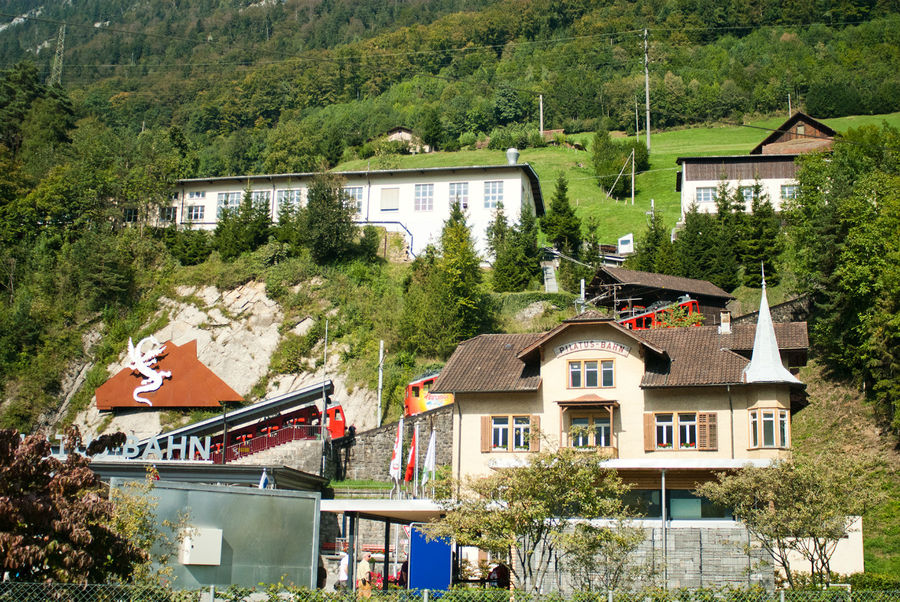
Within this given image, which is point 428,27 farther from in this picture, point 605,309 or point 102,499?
point 102,499

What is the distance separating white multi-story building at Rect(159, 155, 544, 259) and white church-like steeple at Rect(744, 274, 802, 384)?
26.5m

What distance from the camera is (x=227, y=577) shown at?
1752cm

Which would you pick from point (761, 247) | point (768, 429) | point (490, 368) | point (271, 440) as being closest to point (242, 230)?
point (271, 440)

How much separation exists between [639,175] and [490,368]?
54.1m

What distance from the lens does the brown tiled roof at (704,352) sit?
34.2 m

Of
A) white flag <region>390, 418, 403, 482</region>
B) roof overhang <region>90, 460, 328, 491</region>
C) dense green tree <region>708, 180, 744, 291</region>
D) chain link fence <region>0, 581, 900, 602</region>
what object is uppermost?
dense green tree <region>708, 180, 744, 291</region>

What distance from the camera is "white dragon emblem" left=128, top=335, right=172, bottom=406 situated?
52.0 metres

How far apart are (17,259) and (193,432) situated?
2627 centimetres

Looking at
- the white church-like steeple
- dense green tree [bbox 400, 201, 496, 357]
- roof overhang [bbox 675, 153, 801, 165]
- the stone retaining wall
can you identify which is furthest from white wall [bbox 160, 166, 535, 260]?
the white church-like steeple

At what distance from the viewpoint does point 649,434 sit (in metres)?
34.7

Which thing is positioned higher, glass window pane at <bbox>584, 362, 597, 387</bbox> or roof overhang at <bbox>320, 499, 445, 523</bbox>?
glass window pane at <bbox>584, 362, 597, 387</bbox>

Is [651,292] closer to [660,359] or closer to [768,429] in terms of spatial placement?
[660,359]

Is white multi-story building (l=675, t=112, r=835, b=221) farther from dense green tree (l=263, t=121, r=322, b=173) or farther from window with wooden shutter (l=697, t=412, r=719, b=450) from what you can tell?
dense green tree (l=263, t=121, r=322, b=173)

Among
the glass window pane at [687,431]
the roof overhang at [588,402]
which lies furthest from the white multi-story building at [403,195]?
the glass window pane at [687,431]
